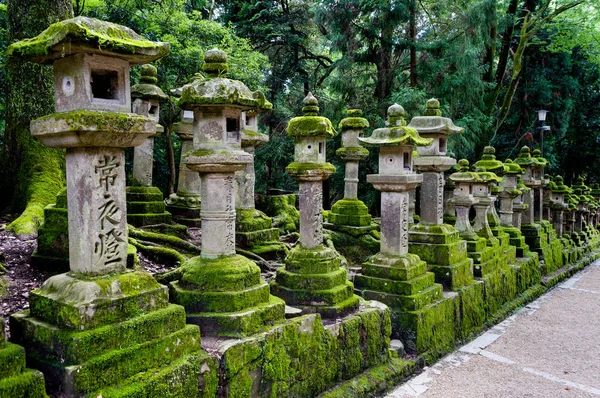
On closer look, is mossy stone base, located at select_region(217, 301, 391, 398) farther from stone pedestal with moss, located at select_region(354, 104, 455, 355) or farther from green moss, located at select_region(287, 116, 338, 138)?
green moss, located at select_region(287, 116, 338, 138)

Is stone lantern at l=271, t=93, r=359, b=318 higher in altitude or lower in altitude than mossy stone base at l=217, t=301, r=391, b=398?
higher

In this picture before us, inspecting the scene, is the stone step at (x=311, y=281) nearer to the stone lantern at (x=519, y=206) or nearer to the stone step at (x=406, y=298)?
the stone step at (x=406, y=298)

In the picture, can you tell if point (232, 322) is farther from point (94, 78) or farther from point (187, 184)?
point (187, 184)

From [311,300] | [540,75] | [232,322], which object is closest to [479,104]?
[540,75]

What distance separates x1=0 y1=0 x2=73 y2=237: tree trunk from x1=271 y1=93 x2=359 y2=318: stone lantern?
159 inches

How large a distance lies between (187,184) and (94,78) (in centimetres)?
561

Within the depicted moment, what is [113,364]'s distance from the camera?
326cm

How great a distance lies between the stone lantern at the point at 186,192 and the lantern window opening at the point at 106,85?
16.5 feet

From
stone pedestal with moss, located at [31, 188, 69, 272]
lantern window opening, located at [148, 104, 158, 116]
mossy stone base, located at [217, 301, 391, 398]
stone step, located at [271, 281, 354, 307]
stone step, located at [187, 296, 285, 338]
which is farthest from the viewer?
lantern window opening, located at [148, 104, 158, 116]

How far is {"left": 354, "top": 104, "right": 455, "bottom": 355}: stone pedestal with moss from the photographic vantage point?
6.40 m

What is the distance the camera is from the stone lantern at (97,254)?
323 centimetres

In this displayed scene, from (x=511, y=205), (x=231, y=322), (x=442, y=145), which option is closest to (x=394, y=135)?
(x=442, y=145)

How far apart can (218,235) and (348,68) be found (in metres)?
11.2

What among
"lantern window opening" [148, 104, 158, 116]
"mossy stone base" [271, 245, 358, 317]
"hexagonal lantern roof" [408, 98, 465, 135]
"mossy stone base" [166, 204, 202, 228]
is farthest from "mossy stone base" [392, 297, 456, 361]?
"lantern window opening" [148, 104, 158, 116]
